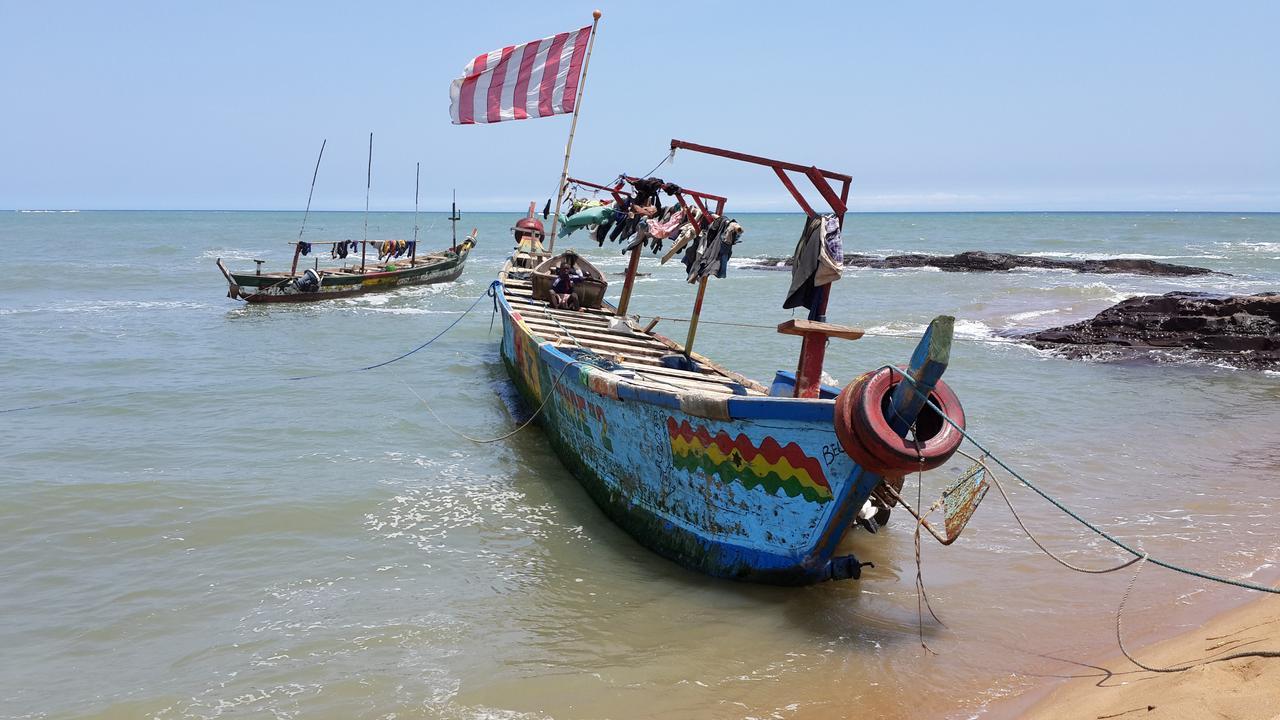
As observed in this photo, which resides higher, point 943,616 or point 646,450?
point 646,450

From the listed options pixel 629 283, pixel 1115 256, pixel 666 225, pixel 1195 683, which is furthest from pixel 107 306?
pixel 1115 256

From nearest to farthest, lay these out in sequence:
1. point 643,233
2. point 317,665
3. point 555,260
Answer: point 317,665
point 643,233
point 555,260

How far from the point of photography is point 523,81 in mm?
15422

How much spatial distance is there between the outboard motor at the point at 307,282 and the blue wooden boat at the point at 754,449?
18.4 meters

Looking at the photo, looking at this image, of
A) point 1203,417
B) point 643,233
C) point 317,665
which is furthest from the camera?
point 1203,417

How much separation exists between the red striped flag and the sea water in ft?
15.1

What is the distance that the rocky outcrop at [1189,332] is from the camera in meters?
17.2

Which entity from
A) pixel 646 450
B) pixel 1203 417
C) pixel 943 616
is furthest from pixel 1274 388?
pixel 646 450

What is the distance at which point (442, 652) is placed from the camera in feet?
20.3

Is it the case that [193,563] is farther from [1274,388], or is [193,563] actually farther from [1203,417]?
[1274,388]

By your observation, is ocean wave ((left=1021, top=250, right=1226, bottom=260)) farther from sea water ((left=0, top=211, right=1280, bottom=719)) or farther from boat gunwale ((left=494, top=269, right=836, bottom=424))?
boat gunwale ((left=494, top=269, right=836, bottom=424))

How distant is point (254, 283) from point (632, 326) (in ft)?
53.6

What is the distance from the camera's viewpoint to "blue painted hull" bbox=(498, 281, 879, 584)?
241 inches

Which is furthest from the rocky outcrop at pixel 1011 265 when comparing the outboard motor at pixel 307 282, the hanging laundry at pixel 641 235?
the hanging laundry at pixel 641 235
